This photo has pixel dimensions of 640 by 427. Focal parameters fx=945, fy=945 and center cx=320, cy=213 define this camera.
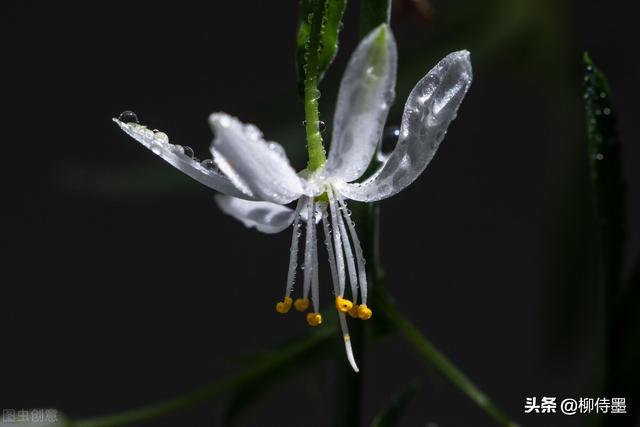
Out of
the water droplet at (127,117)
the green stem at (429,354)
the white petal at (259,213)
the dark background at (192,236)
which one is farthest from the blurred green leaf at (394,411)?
the dark background at (192,236)

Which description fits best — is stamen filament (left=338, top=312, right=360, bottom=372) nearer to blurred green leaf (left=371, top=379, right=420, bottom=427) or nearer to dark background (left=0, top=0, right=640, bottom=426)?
blurred green leaf (left=371, top=379, right=420, bottom=427)

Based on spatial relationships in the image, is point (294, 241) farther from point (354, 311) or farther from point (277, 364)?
point (277, 364)

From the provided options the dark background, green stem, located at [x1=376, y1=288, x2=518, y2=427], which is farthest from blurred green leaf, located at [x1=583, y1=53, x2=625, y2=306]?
the dark background

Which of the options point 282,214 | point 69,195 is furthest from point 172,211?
point 282,214

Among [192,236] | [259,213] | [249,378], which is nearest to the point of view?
[259,213]

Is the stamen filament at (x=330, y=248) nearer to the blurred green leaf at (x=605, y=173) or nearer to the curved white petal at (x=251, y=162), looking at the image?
the curved white petal at (x=251, y=162)

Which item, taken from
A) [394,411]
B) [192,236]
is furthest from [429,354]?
[192,236]

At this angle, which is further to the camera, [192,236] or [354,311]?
[192,236]
